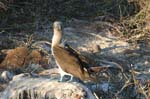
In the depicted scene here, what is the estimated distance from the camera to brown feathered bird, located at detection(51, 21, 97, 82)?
8898 mm

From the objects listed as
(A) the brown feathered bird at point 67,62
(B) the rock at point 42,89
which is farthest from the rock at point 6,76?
(A) the brown feathered bird at point 67,62

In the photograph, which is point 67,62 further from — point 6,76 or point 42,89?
point 6,76

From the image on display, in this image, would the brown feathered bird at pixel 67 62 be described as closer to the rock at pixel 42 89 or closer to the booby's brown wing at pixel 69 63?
the booby's brown wing at pixel 69 63

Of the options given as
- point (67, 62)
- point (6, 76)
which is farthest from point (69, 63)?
point (6, 76)

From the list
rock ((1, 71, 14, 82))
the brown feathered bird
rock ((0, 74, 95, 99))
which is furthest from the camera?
rock ((1, 71, 14, 82))

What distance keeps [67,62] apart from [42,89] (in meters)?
0.49

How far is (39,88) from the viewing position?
8.82 m

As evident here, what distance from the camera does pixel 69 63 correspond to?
898 cm

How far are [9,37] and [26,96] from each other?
2779 mm

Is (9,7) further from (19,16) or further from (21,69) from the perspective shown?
(21,69)

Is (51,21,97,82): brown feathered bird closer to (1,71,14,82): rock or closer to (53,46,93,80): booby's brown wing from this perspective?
(53,46,93,80): booby's brown wing

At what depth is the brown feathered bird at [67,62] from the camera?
8.90 metres

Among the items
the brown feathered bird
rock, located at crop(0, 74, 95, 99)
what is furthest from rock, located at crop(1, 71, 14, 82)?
the brown feathered bird

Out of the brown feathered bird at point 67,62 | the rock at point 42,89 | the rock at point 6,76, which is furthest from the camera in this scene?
Result: the rock at point 6,76
